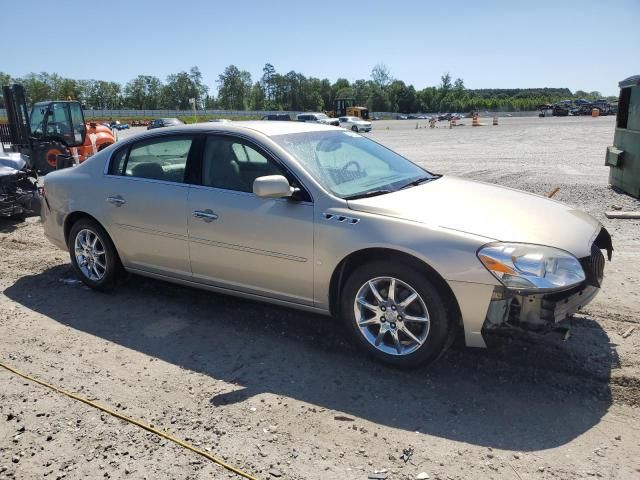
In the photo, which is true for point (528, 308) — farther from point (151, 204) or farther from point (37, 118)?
point (37, 118)

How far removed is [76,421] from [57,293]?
2.63 m

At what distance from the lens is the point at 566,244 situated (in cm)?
340

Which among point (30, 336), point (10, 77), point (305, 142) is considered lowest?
point (30, 336)

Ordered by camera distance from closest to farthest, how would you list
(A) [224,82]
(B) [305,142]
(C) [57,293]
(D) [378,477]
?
1. (D) [378,477]
2. (B) [305,142]
3. (C) [57,293]
4. (A) [224,82]

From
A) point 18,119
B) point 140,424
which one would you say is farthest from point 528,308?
point 18,119

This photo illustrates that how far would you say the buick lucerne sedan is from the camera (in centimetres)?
329

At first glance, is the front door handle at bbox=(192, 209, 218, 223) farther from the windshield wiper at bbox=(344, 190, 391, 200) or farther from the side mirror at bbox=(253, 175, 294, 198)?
the windshield wiper at bbox=(344, 190, 391, 200)

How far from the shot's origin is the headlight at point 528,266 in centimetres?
318

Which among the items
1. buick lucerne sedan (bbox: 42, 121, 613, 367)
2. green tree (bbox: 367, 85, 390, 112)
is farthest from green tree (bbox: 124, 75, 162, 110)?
buick lucerne sedan (bbox: 42, 121, 613, 367)

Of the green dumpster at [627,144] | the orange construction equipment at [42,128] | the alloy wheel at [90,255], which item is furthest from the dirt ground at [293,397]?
the orange construction equipment at [42,128]

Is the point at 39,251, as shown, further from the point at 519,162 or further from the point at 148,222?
the point at 519,162

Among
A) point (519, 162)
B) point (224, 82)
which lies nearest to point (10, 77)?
point (224, 82)

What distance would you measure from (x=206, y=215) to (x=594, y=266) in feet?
9.58

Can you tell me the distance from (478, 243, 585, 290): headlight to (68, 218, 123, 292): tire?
3.62m
